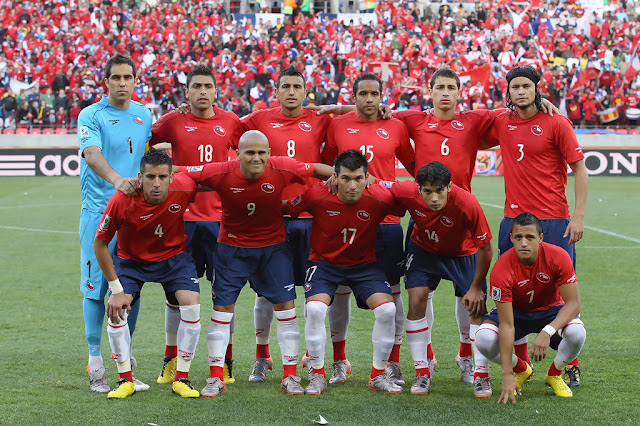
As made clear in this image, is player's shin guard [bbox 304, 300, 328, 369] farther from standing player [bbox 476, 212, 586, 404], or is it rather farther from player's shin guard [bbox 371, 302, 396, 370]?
standing player [bbox 476, 212, 586, 404]

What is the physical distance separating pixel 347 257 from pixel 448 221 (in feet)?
2.61

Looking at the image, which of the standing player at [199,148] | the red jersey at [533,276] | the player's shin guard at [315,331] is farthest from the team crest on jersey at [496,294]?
the standing player at [199,148]

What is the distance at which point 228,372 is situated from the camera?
6.38m

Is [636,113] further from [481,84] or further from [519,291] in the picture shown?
[519,291]

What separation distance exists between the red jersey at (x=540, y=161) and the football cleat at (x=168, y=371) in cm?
282

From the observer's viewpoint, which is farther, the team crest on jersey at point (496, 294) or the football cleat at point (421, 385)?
the football cleat at point (421, 385)

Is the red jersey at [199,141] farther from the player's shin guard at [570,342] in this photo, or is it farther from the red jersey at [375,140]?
the player's shin guard at [570,342]

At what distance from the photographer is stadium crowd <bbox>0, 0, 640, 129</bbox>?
2550 centimetres

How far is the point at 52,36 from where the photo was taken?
30.4 metres

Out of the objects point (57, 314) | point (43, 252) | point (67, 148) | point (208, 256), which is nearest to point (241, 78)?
point (67, 148)

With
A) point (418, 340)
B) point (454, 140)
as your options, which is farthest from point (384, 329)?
point (454, 140)

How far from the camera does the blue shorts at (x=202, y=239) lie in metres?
6.54

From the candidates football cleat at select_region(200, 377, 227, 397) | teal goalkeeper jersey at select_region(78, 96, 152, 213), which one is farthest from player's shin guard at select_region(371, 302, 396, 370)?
teal goalkeeper jersey at select_region(78, 96, 152, 213)

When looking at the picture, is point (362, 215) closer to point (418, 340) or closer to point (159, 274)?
point (418, 340)
